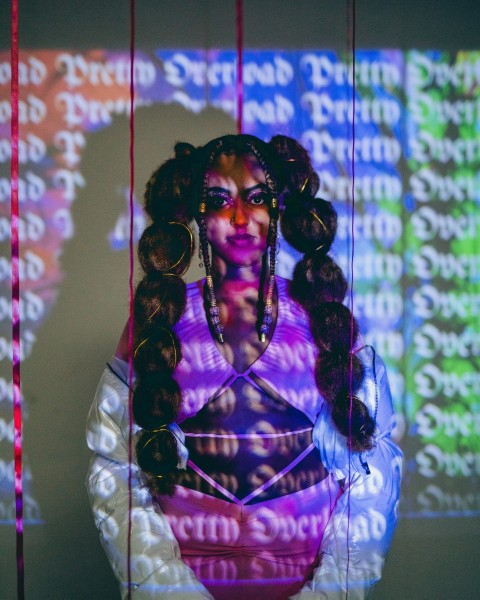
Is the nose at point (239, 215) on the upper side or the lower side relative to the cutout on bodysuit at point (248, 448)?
upper

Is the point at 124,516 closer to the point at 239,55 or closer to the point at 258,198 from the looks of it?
the point at 258,198

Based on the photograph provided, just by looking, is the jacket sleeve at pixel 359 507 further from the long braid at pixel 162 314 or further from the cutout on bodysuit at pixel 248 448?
the long braid at pixel 162 314

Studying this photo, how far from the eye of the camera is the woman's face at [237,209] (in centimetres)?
204

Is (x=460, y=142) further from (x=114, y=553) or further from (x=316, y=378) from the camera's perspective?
(x=114, y=553)

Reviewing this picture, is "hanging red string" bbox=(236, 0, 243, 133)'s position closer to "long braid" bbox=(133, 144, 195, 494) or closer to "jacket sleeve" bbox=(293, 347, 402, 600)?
"long braid" bbox=(133, 144, 195, 494)

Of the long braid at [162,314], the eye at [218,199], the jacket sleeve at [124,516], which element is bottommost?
the jacket sleeve at [124,516]

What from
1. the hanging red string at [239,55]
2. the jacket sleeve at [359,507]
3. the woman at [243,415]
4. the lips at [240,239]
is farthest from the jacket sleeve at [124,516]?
the hanging red string at [239,55]

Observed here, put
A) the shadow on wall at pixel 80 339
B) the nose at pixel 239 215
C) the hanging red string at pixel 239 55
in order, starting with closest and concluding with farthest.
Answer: the nose at pixel 239 215
the hanging red string at pixel 239 55
the shadow on wall at pixel 80 339

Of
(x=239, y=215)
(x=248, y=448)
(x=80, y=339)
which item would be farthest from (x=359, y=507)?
(x=80, y=339)

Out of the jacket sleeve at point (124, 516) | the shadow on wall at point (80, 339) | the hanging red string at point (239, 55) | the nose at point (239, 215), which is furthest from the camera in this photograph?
the shadow on wall at point (80, 339)

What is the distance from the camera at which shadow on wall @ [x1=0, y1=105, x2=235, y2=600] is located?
7.72ft

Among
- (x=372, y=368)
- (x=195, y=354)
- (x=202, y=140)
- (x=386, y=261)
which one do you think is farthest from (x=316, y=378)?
(x=202, y=140)

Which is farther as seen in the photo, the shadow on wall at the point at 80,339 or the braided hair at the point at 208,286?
the shadow on wall at the point at 80,339

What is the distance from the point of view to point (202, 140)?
2344 millimetres
